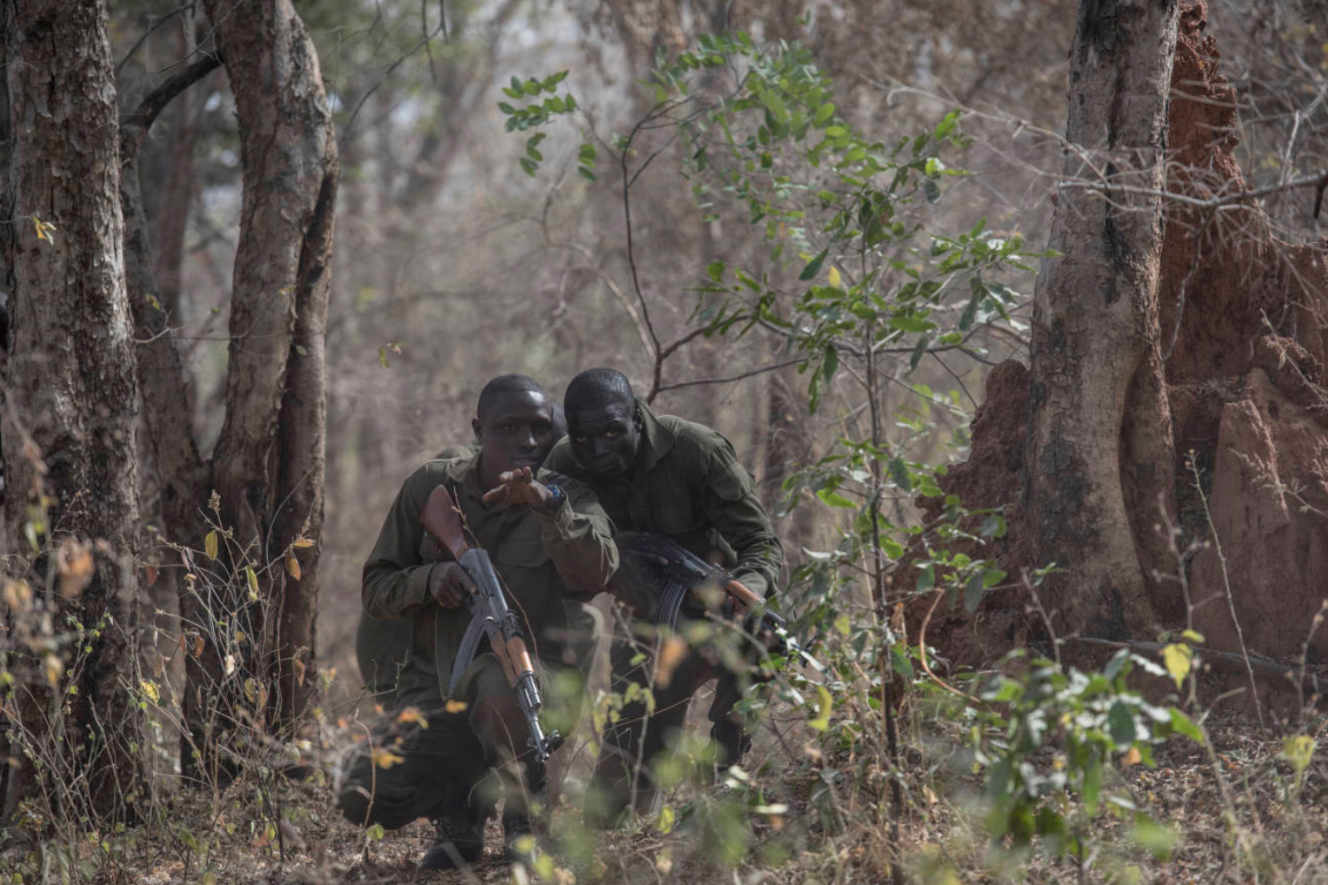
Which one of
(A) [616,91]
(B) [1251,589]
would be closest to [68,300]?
(B) [1251,589]

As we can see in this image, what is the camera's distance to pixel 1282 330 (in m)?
4.87

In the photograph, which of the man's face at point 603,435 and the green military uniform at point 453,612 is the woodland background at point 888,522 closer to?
the green military uniform at point 453,612

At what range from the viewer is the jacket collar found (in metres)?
4.85

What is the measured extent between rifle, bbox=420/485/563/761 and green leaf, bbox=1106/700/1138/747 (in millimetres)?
1763

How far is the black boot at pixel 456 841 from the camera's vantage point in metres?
4.46

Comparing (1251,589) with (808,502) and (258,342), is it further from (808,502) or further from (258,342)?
(258,342)

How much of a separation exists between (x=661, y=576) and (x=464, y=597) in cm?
73

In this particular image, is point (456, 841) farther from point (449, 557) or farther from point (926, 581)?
point (926, 581)

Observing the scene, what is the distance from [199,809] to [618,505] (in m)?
1.82

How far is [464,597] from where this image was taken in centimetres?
449

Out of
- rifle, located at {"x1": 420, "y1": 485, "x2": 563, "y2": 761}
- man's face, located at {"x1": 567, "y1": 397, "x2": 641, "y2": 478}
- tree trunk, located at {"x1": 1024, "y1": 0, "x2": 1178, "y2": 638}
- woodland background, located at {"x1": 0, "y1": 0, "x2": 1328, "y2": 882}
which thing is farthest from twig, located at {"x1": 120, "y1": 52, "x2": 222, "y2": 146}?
tree trunk, located at {"x1": 1024, "y1": 0, "x2": 1178, "y2": 638}

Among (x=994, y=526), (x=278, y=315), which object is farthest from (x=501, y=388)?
(x=994, y=526)

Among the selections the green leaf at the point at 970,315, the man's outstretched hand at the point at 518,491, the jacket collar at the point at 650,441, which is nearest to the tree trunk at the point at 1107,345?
the green leaf at the point at 970,315

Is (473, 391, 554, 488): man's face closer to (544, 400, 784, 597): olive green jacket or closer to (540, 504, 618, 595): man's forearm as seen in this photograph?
(544, 400, 784, 597): olive green jacket
